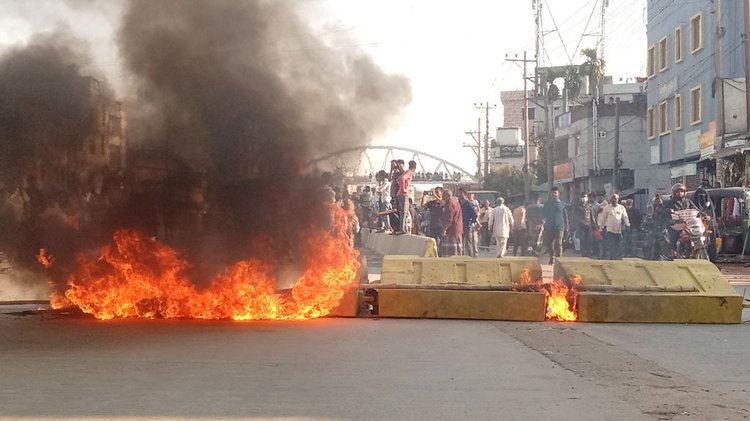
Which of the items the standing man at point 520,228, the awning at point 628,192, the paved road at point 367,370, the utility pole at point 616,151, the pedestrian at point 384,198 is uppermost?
the utility pole at point 616,151

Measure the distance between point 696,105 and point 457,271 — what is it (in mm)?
24666

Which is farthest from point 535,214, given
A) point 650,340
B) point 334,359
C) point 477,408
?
point 477,408

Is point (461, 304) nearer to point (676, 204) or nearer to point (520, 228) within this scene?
point (676, 204)

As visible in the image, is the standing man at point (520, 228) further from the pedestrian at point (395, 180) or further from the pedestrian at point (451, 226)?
the pedestrian at point (395, 180)

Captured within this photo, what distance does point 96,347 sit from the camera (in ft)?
24.0

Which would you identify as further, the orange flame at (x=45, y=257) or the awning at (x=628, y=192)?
the awning at (x=628, y=192)

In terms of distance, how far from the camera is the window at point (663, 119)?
116 feet

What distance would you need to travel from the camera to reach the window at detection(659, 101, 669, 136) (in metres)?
35.4

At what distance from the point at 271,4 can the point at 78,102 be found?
2.45 metres

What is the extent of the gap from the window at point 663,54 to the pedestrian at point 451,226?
2251 cm

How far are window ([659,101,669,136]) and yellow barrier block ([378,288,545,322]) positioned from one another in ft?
91.7

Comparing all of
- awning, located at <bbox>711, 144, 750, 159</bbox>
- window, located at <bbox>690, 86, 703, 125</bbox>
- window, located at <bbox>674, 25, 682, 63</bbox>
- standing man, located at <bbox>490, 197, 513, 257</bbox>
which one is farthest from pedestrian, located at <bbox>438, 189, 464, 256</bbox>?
window, located at <bbox>674, 25, 682, 63</bbox>

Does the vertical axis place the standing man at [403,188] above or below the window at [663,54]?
below

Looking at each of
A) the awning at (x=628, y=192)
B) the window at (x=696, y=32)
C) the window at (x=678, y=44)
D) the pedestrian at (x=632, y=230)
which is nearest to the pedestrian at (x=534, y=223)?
the pedestrian at (x=632, y=230)
